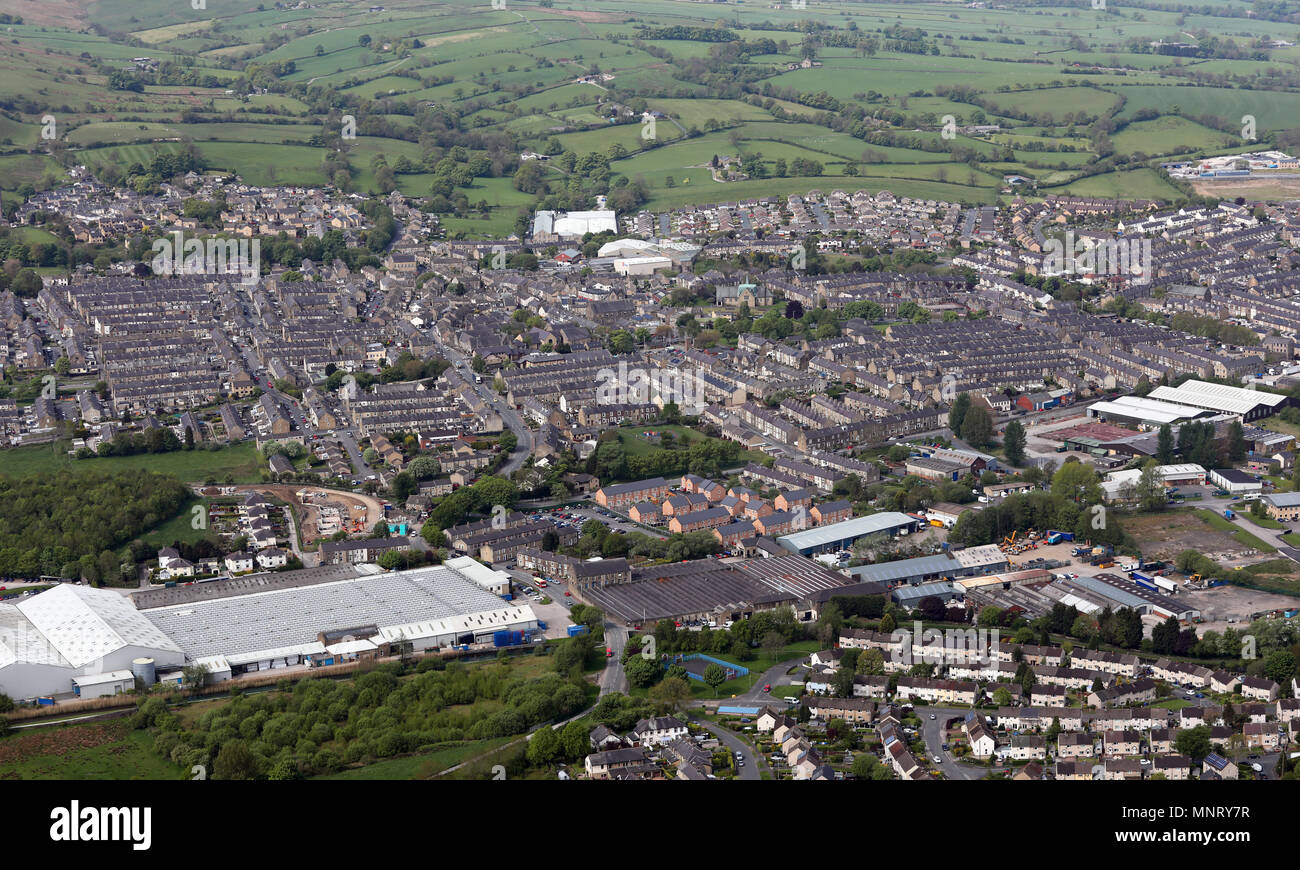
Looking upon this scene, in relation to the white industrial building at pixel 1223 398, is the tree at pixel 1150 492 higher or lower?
lower

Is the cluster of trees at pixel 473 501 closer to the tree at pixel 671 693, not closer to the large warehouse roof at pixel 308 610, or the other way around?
the large warehouse roof at pixel 308 610

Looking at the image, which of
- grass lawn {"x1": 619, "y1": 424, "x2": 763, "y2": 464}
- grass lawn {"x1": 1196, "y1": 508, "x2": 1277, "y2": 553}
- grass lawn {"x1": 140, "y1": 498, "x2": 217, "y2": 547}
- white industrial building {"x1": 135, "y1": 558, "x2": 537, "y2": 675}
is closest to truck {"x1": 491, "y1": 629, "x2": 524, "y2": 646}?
white industrial building {"x1": 135, "y1": 558, "x2": 537, "y2": 675}

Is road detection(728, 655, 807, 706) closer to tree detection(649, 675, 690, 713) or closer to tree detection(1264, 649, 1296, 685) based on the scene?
tree detection(649, 675, 690, 713)

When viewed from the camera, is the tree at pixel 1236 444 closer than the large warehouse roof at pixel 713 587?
No

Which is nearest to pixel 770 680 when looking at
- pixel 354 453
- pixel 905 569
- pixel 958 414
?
pixel 905 569

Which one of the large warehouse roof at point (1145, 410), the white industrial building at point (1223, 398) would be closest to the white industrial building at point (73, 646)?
the large warehouse roof at point (1145, 410)

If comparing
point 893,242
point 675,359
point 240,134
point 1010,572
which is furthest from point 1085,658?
point 240,134

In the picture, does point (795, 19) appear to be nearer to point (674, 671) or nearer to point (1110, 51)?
point (1110, 51)

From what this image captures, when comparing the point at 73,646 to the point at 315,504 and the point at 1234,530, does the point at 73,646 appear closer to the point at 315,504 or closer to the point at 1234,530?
the point at 315,504
